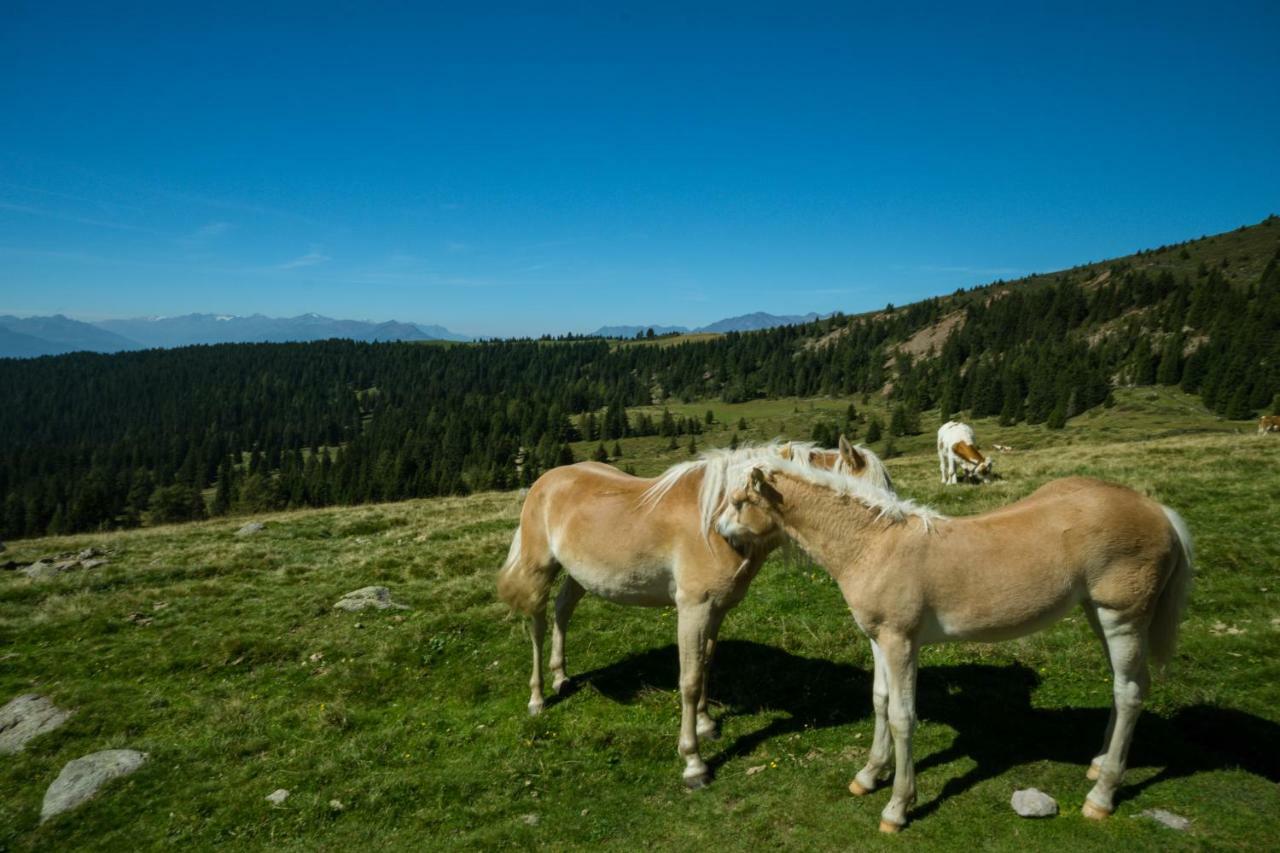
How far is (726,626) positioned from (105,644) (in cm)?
1189

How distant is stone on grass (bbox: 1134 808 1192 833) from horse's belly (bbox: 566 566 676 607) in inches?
183

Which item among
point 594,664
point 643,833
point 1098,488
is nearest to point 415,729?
point 594,664

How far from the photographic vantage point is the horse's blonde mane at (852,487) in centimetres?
563

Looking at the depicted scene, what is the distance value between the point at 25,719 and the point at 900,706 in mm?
12286

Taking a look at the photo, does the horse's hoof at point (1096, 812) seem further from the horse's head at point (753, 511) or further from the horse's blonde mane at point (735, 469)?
the horse's head at point (753, 511)

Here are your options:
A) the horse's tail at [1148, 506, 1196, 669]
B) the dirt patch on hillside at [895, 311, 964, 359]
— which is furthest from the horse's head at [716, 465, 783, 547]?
the dirt patch on hillside at [895, 311, 964, 359]

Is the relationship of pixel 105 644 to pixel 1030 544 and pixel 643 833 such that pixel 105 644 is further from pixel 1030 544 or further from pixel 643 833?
pixel 1030 544

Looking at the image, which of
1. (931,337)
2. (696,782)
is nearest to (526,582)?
(696,782)

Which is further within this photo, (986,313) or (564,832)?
(986,313)

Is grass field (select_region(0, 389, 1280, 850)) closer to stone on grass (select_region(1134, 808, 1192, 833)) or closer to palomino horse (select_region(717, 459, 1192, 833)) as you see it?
stone on grass (select_region(1134, 808, 1192, 833))

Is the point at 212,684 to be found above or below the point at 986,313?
below

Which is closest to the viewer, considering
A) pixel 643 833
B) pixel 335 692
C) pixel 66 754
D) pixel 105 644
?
pixel 643 833

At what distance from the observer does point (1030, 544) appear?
5.22 meters

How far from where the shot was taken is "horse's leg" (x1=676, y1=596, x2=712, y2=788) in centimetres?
674
